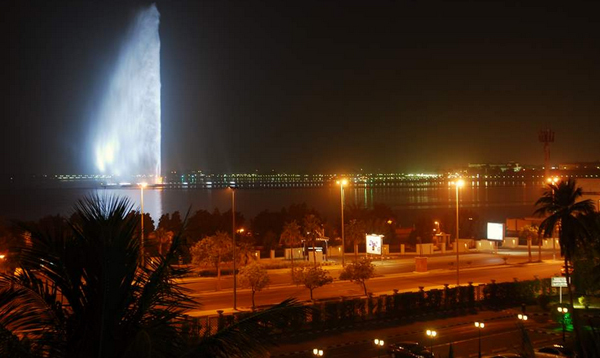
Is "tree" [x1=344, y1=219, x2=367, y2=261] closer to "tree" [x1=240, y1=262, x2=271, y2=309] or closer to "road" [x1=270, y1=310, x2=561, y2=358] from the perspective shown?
"tree" [x1=240, y1=262, x2=271, y2=309]

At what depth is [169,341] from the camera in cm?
418

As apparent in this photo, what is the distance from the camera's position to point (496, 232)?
114ft

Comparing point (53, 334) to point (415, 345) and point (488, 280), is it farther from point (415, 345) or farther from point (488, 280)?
point (488, 280)

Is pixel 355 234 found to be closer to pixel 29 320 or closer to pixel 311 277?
pixel 311 277

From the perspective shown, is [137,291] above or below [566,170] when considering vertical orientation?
below

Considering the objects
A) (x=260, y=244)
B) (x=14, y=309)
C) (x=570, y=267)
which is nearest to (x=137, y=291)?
(x=14, y=309)

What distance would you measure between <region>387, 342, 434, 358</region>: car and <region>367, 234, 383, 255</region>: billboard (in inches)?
659

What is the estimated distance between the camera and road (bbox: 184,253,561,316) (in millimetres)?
20375

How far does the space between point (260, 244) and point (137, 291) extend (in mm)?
36465

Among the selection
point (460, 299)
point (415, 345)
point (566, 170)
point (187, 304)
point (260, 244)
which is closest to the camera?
point (187, 304)

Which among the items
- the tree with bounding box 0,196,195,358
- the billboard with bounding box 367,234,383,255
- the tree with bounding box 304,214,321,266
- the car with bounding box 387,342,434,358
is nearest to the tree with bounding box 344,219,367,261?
the tree with bounding box 304,214,321,266

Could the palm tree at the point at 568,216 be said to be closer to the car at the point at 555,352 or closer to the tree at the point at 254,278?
the car at the point at 555,352

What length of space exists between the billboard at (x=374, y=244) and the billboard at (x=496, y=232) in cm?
812

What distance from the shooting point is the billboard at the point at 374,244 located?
98.4 ft
